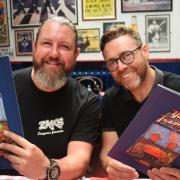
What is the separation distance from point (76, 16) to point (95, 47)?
0.40 meters

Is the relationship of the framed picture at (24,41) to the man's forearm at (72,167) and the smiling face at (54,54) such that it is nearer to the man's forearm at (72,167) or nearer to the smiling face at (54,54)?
the smiling face at (54,54)

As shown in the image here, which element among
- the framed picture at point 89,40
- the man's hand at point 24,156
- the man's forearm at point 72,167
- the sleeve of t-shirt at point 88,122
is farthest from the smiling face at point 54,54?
the framed picture at point 89,40

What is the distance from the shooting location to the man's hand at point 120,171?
111 cm

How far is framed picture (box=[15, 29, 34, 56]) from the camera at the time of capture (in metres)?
3.67

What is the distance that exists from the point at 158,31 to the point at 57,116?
2323 mm

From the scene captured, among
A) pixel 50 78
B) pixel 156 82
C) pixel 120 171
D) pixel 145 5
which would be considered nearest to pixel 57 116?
pixel 50 78

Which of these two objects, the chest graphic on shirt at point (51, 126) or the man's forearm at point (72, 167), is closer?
the man's forearm at point (72, 167)

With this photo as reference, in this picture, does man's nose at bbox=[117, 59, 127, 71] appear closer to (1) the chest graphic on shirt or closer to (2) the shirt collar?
(2) the shirt collar

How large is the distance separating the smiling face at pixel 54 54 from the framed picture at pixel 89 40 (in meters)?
2.11

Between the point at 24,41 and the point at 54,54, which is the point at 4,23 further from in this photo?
the point at 54,54

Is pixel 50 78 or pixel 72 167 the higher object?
pixel 50 78

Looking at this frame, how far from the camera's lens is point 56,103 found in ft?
4.60

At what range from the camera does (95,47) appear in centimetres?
352

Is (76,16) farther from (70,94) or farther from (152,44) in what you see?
(70,94)
